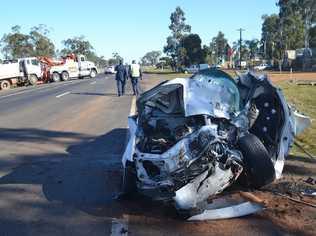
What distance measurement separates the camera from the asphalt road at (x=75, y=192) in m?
5.24

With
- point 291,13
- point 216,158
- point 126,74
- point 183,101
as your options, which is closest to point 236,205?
point 216,158

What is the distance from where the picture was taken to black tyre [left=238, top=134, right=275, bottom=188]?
6043mm

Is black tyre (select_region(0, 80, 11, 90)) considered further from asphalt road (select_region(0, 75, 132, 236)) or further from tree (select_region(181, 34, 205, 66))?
tree (select_region(181, 34, 205, 66))

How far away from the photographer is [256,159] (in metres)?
6.06

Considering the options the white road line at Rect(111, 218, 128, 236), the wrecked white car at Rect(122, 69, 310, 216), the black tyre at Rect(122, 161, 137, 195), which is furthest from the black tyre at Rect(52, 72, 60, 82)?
the white road line at Rect(111, 218, 128, 236)

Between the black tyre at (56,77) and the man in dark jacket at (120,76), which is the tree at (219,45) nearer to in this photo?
the black tyre at (56,77)

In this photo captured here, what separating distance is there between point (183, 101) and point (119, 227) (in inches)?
66.1

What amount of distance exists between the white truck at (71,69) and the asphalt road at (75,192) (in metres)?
35.7

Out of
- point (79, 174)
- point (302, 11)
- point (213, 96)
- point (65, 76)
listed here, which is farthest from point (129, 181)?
point (302, 11)

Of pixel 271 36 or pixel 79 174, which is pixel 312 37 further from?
pixel 79 174

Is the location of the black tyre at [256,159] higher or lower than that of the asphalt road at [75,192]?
higher

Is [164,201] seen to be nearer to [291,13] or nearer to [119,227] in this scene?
[119,227]

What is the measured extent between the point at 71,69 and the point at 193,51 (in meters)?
46.8

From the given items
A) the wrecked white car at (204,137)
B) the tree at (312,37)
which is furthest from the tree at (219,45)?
→ the wrecked white car at (204,137)
